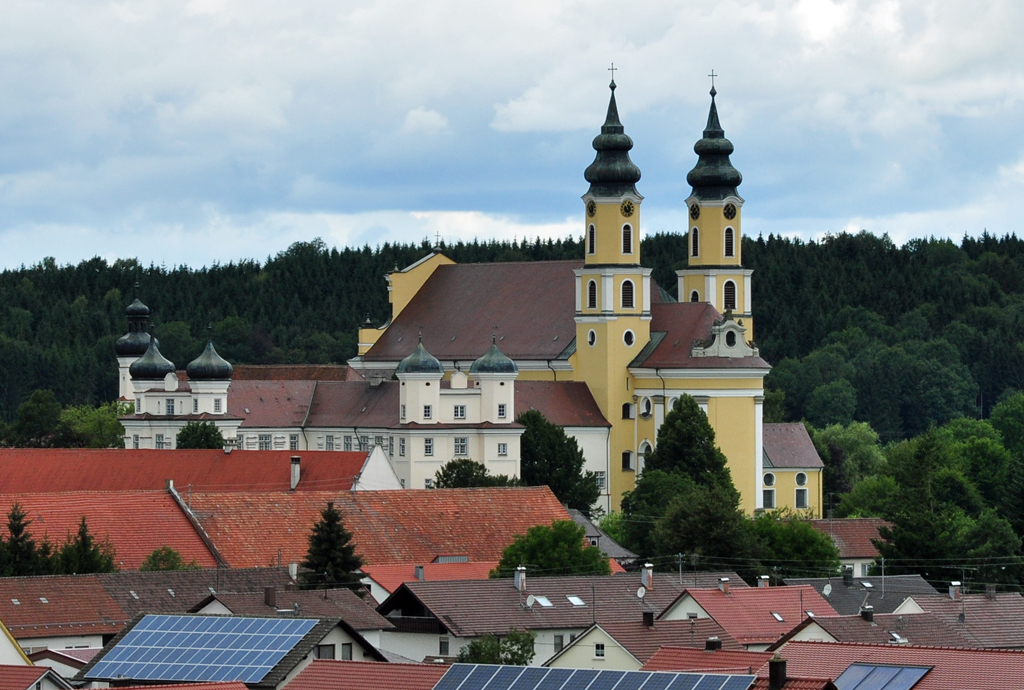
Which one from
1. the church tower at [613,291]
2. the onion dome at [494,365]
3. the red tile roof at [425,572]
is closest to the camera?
the red tile roof at [425,572]

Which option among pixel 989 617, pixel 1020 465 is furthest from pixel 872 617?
pixel 1020 465

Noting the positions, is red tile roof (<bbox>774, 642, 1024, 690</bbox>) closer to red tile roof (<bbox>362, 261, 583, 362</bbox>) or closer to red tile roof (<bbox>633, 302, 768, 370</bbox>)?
red tile roof (<bbox>633, 302, 768, 370</bbox>)

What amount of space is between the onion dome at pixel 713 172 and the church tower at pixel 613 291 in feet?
17.7

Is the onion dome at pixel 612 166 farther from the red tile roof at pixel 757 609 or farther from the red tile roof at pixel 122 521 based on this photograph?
the red tile roof at pixel 757 609

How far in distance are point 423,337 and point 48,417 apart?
29.9 m

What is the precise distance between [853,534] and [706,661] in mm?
47541

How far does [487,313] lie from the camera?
382 feet

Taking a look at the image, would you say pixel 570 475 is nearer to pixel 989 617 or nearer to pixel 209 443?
pixel 209 443

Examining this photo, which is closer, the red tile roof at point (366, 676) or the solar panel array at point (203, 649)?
the red tile roof at point (366, 676)

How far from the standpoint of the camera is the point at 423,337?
384ft

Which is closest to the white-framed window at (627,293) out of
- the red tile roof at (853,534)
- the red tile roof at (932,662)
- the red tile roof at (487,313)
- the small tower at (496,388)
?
the red tile roof at (487,313)

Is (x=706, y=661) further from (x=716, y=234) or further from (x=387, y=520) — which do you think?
(x=716, y=234)

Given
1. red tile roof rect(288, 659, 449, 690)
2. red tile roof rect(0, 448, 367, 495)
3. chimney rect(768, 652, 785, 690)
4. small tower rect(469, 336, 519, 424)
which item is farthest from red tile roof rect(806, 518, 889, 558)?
chimney rect(768, 652, 785, 690)

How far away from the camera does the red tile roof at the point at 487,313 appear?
370 feet
